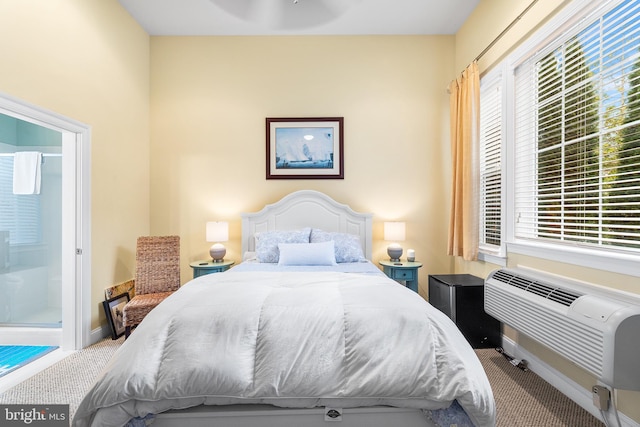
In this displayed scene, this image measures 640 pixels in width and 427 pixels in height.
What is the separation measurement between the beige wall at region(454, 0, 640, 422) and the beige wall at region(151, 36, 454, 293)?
0.39 metres

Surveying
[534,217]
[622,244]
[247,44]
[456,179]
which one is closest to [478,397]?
[622,244]

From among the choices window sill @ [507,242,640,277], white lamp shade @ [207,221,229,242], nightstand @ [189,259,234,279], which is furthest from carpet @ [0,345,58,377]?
window sill @ [507,242,640,277]

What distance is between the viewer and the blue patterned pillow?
121 inches

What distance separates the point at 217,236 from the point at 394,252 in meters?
1.96

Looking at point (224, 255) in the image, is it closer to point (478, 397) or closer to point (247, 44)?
point (247, 44)

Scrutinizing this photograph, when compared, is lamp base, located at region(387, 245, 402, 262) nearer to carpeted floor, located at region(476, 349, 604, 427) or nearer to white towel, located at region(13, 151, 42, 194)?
carpeted floor, located at region(476, 349, 604, 427)

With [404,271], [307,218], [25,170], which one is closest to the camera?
[25,170]

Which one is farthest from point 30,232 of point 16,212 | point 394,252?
point 394,252

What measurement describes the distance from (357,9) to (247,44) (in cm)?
135

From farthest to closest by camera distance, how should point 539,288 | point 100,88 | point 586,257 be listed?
point 100,88, point 539,288, point 586,257

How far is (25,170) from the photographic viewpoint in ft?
9.96

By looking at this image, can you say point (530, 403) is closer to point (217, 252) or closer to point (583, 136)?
point (583, 136)

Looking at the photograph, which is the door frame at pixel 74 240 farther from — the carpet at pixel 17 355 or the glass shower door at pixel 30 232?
the glass shower door at pixel 30 232

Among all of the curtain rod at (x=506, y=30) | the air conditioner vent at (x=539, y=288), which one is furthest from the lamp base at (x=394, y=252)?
the curtain rod at (x=506, y=30)
